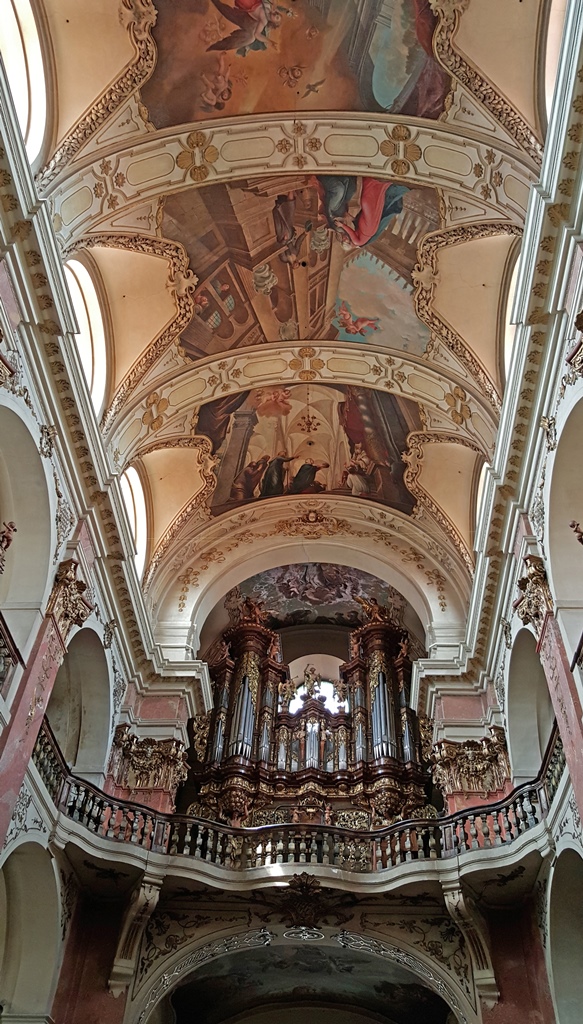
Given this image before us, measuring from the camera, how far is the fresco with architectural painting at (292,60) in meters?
11.4

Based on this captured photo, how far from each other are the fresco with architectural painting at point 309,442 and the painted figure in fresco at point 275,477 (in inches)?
0.9

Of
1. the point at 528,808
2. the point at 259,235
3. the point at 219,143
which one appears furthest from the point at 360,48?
the point at 528,808

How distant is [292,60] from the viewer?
1209 cm

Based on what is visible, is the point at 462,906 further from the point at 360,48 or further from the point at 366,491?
the point at 360,48

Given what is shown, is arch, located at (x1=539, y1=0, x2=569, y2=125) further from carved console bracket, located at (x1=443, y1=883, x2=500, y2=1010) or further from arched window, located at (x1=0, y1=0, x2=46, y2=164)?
carved console bracket, located at (x1=443, y1=883, x2=500, y2=1010)

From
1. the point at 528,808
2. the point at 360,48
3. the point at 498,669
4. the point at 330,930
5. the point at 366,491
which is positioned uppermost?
the point at 366,491

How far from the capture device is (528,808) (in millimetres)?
12016

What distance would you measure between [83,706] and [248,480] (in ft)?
21.2

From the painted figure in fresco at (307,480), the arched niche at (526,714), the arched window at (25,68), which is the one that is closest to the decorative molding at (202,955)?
the arched niche at (526,714)

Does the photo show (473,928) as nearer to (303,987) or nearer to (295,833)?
(295,833)

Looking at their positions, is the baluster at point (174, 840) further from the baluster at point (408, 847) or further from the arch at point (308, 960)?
the baluster at point (408, 847)

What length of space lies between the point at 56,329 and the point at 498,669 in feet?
30.0

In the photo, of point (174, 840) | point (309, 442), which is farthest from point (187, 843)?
point (309, 442)

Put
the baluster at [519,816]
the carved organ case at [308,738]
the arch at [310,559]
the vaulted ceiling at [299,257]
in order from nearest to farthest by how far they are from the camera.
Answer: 1. the vaulted ceiling at [299,257]
2. the baluster at [519,816]
3. the carved organ case at [308,738]
4. the arch at [310,559]
